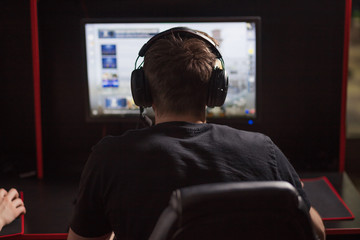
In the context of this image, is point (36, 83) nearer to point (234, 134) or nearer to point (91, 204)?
point (91, 204)

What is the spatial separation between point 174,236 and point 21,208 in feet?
2.71

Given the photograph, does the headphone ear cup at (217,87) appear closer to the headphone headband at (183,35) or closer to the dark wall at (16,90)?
the headphone headband at (183,35)

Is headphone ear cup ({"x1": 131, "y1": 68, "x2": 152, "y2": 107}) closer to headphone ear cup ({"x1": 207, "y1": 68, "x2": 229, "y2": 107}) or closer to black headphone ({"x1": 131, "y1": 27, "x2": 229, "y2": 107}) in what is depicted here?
black headphone ({"x1": 131, "y1": 27, "x2": 229, "y2": 107})

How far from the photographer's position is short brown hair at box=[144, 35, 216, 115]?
101 cm

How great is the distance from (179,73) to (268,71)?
0.84m

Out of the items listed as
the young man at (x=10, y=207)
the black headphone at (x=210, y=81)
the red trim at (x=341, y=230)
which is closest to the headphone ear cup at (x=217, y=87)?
the black headphone at (x=210, y=81)

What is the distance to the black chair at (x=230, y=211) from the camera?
2.30 feet

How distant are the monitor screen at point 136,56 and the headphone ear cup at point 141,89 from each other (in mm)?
525

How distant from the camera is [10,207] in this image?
4.54 feet

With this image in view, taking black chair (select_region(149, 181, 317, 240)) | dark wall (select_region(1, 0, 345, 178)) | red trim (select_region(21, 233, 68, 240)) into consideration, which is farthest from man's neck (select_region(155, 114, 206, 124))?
dark wall (select_region(1, 0, 345, 178))

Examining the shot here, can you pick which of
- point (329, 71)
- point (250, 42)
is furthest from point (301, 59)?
point (250, 42)

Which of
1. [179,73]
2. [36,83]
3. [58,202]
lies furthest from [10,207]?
[179,73]

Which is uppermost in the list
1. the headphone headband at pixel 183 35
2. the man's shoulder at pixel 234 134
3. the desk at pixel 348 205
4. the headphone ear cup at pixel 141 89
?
the headphone headband at pixel 183 35

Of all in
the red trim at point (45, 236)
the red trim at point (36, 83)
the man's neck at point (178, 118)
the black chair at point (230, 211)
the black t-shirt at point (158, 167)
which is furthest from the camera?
the red trim at point (36, 83)
